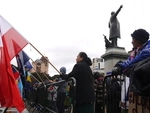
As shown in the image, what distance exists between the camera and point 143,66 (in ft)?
8.47

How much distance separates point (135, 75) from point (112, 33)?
1210 cm

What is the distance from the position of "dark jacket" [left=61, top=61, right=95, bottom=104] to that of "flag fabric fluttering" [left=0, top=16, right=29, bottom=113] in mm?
1078

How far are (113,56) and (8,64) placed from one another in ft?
29.6

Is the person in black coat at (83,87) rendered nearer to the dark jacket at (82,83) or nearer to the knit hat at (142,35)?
the dark jacket at (82,83)

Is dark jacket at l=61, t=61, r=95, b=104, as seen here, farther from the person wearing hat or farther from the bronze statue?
the bronze statue

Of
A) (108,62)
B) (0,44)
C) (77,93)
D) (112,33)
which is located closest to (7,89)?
(0,44)

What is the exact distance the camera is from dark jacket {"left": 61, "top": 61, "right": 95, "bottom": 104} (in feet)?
16.4

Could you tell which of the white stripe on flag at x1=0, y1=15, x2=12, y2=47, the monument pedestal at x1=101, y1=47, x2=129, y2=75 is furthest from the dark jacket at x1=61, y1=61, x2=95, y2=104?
the monument pedestal at x1=101, y1=47, x2=129, y2=75

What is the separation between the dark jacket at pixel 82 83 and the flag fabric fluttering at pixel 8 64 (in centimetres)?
108

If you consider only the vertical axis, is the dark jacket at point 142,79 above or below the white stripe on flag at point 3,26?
below

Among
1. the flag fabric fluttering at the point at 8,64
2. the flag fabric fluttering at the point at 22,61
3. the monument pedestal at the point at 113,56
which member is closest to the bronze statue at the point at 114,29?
the monument pedestal at the point at 113,56

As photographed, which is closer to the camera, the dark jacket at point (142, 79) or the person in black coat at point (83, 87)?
the dark jacket at point (142, 79)

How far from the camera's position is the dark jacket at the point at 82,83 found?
4.98 meters

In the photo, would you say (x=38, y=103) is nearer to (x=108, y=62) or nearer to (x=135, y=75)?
(x=108, y=62)
